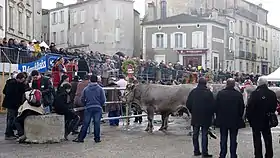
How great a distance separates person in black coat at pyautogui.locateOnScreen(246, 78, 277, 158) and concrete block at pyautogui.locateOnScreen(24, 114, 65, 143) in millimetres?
5639

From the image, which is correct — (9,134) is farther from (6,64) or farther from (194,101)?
(6,64)

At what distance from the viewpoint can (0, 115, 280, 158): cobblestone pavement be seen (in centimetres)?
1335

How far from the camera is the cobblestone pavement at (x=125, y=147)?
13.4 metres

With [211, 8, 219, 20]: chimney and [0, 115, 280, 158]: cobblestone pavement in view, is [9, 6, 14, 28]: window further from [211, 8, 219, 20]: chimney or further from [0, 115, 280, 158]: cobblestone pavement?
[211, 8, 219, 20]: chimney

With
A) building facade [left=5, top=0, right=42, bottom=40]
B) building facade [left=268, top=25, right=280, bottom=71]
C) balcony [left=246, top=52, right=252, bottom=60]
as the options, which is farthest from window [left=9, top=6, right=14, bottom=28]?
building facade [left=268, top=25, right=280, bottom=71]

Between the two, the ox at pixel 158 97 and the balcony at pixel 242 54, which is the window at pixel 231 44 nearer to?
the balcony at pixel 242 54

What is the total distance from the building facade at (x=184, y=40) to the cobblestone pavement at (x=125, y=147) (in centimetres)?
5103

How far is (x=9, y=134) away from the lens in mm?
16375

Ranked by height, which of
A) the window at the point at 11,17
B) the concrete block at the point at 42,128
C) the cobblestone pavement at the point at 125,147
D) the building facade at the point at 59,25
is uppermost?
the building facade at the point at 59,25

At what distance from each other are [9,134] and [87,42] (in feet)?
179

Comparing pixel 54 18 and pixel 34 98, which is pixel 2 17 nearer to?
pixel 34 98

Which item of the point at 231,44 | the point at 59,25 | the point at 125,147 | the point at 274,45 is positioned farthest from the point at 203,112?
the point at 274,45

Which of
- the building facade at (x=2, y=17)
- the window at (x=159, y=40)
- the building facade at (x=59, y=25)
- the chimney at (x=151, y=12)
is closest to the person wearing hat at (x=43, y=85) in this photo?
the building facade at (x=2, y=17)

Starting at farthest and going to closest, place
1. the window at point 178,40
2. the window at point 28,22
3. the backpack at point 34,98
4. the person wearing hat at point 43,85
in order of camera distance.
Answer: the window at point 178,40
the window at point 28,22
the person wearing hat at point 43,85
the backpack at point 34,98
